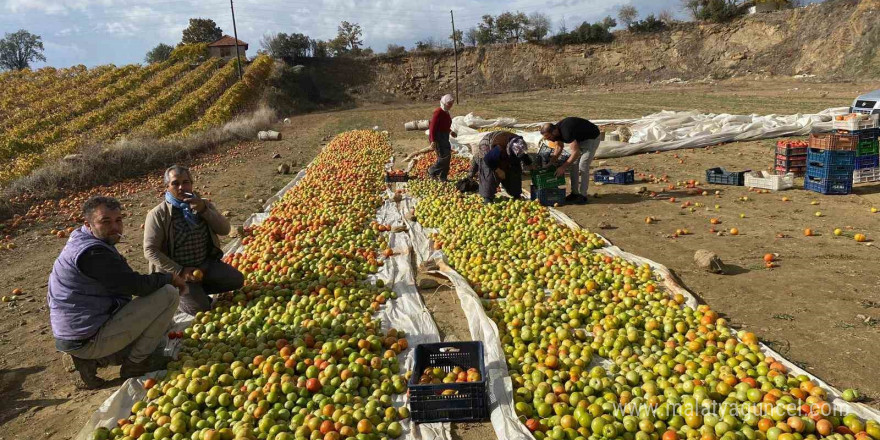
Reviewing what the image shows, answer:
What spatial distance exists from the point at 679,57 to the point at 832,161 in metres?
41.2

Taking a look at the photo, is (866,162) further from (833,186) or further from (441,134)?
(441,134)

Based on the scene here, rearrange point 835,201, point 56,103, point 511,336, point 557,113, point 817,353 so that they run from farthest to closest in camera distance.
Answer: point 56,103, point 557,113, point 835,201, point 511,336, point 817,353

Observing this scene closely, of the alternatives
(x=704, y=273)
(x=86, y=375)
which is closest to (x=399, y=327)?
(x=86, y=375)

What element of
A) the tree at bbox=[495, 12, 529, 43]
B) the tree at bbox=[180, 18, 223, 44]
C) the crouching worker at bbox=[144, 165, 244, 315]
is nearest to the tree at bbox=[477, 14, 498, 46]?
the tree at bbox=[495, 12, 529, 43]

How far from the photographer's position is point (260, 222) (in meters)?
9.87

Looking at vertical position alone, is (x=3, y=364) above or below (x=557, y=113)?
below

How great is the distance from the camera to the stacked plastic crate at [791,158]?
1044 centimetres

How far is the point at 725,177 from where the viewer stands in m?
10.4

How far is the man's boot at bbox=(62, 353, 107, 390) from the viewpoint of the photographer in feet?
14.8

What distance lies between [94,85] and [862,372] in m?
42.0

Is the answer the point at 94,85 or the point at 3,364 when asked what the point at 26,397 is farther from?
the point at 94,85

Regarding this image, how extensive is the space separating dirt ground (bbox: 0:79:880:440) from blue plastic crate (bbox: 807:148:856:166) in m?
0.62

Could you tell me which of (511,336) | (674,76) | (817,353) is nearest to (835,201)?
(817,353)

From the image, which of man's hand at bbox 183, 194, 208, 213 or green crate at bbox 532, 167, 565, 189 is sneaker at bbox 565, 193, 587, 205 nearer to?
green crate at bbox 532, 167, 565, 189
